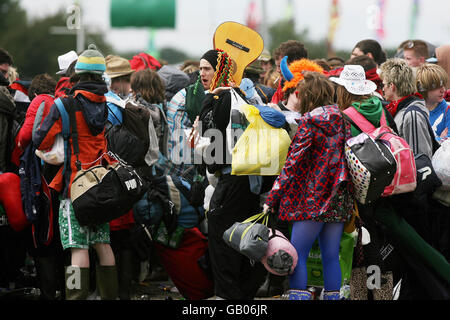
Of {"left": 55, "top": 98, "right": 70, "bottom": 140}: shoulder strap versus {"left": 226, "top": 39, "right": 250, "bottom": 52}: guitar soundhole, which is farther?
{"left": 226, "top": 39, "right": 250, "bottom": 52}: guitar soundhole

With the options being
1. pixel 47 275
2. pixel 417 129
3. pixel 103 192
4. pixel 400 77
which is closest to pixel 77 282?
pixel 47 275

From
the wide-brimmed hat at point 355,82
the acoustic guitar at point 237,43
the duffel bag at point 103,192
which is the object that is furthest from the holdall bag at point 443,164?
the duffel bag at point 103,192

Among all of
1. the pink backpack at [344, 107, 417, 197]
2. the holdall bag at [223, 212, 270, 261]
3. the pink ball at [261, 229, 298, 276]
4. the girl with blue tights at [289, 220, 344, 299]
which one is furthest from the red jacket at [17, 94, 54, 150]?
the pink backpack at [344, 107, 417, 197]

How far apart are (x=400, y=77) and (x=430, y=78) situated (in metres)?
0.46

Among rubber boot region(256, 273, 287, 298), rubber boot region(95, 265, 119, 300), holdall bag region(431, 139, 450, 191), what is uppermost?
holdall bag region(431, 139, 450, 191)

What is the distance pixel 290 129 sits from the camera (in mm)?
6062

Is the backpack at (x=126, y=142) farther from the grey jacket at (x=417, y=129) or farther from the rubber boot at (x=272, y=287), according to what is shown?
the grey jacket at (x=417, y=129)

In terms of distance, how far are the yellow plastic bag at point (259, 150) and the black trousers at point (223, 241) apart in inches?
13.1

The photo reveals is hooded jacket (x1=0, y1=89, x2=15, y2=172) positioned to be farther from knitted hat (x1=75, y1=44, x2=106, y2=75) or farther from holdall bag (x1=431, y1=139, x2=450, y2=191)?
holdall bag (x1=431, y1=139, x2=450, y2=191)

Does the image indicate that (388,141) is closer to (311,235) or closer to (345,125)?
(345,125)

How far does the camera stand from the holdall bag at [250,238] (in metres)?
5.49

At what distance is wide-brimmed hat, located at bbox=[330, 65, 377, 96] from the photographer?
6039mm

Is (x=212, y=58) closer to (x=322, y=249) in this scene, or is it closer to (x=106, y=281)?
(x=322, y=249)

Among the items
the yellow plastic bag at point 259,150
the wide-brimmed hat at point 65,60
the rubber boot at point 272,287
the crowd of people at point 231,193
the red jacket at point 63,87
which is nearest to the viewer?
the crowd of people at point 231,193
